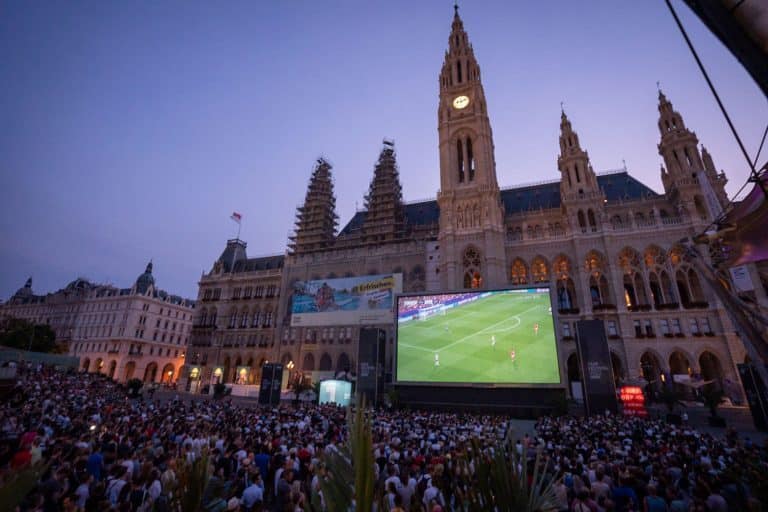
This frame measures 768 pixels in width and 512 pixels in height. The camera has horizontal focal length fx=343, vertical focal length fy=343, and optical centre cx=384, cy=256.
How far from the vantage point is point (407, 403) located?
25.6 m

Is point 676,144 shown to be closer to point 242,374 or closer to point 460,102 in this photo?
point 460,102

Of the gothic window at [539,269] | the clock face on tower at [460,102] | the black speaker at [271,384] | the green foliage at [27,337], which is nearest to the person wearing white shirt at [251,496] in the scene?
the black speaker at [271,384]

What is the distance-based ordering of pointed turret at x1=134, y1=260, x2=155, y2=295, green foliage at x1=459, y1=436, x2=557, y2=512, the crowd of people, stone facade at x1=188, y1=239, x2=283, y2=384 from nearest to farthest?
green foliage at x1=459, y1=436, x2=557, y2=512
the crowd of people
stone facade at x1=188, y1=239, x2=283, y2=384
pointed turret at x1=134, y1=260, x2=155, y2=295

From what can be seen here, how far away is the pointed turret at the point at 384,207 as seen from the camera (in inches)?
1772

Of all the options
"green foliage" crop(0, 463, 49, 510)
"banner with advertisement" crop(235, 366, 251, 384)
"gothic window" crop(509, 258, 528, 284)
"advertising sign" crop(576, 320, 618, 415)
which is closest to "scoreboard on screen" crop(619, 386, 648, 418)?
"advertising sign" crop(576, 320, 618, 415)

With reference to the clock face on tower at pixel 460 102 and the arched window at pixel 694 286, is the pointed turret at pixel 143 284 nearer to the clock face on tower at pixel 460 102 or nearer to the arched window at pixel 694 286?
the clock face on tower at pixel 460 102

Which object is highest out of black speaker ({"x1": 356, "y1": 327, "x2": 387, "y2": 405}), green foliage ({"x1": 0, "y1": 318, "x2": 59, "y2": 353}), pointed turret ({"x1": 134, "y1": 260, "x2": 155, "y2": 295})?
pointed turret ({"x1": 134, "y1": 260, "x2": 155, "y2": 295})

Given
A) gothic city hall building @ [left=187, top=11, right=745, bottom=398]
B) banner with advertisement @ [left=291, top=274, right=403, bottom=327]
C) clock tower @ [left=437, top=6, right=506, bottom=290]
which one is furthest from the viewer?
banner with advertisement @ [left=291, top=274, right=403, bottom=327]

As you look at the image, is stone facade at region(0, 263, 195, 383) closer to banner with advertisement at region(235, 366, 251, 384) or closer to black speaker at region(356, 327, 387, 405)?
banner with advertisement at region(235, 366, 251, 384)

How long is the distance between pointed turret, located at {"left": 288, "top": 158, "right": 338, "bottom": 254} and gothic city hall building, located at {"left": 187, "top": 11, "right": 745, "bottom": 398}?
21cm

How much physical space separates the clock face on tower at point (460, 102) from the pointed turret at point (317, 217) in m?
21.3

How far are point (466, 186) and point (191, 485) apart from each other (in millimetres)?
38711

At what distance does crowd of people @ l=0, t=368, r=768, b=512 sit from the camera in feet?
10.7

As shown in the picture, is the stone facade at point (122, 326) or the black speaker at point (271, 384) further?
the stone facade at point (122, 326)
